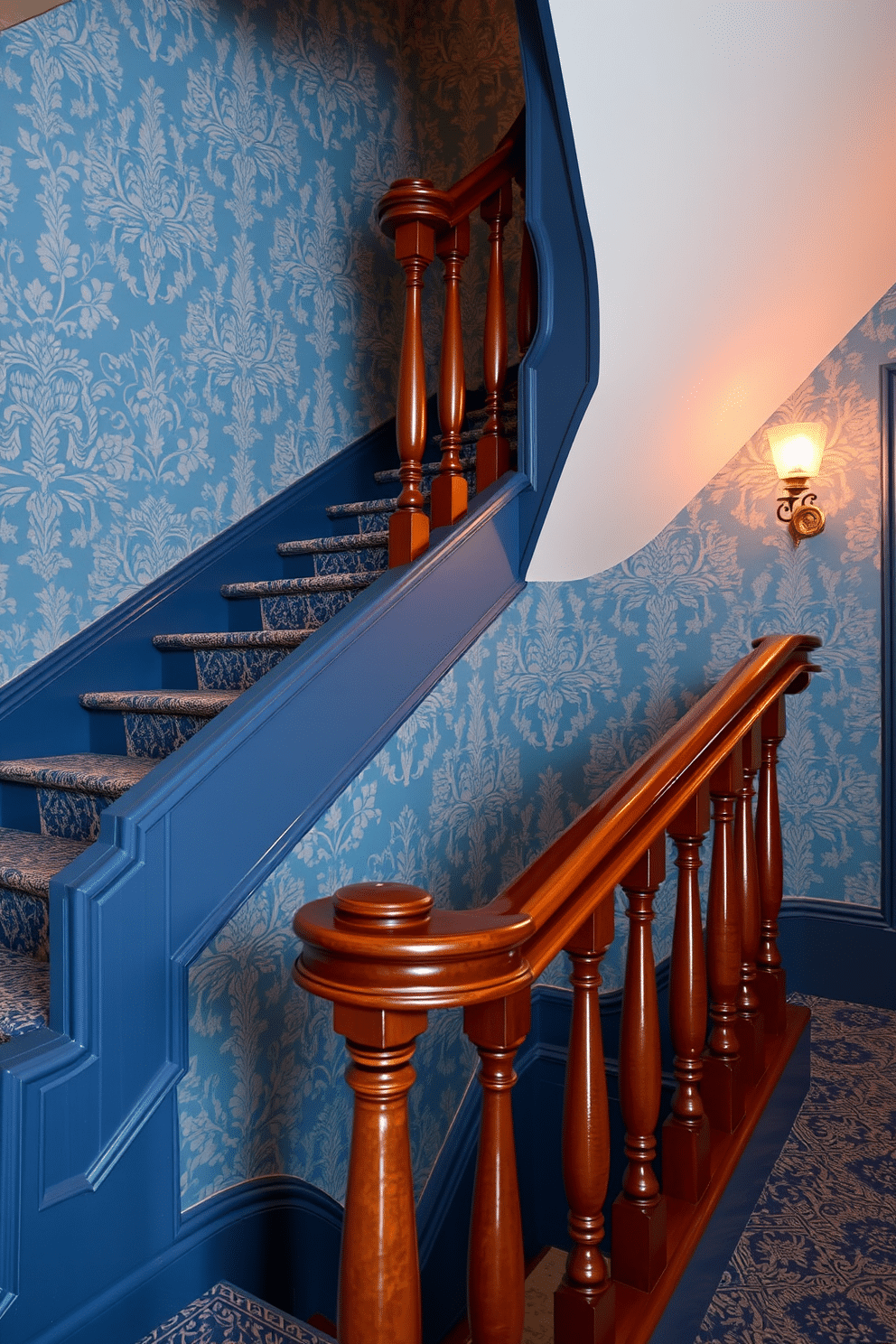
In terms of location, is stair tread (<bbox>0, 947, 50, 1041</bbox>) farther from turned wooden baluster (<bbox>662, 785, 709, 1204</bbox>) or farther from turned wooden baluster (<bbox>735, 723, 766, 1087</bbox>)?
turned wooden baluster (<bbox>735, 723, 766, 1087</bbox>)

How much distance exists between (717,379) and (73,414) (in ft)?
5.98

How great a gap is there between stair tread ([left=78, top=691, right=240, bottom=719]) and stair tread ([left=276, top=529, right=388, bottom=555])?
0.57m

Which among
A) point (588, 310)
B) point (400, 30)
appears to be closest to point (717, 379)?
point (588, 310)

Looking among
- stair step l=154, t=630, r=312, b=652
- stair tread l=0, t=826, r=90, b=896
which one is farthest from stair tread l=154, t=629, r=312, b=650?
stair tread l=0, t=826, r=90, b=896

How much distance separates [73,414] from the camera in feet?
8.58

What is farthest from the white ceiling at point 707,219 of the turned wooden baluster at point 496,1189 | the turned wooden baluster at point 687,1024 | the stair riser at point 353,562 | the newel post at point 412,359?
the turned wooden baluster at point 496,1189

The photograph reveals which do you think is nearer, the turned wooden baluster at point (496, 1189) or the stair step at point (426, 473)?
the turned wooden baluster at point (496, 1189)

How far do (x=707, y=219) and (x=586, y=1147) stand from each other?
2126mm

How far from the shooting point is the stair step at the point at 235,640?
7.40 feet

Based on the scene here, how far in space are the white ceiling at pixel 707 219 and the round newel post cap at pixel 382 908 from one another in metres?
1.65

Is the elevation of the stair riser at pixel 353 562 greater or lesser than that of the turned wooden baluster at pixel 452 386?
lesser

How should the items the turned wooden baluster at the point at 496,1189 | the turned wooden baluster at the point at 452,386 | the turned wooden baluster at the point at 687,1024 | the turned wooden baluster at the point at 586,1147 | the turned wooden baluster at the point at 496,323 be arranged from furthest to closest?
the turned wooden baluster at the point at 496,323, the turned wooden baluster at the point at 452,386, the turned wooden baluster at the point at 687,1024, the turned wooden baluster at the point at 586,1147, the turned wooden baluster at the point at 496,1189

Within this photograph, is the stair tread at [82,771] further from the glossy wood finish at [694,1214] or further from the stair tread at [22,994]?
the glossy wood finish at [694,1214]

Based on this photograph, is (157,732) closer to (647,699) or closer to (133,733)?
(133,733)
